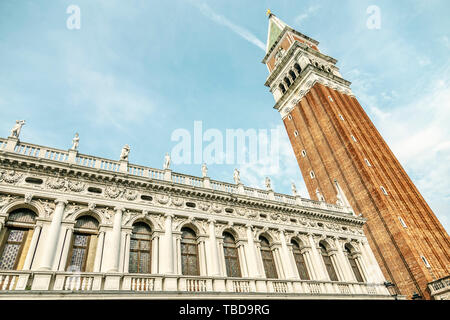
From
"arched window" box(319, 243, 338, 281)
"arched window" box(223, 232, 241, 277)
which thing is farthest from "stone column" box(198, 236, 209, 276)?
"arched window" box(319, 243, 338, 281)

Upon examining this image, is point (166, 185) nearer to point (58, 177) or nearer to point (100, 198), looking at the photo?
point (100, 198)

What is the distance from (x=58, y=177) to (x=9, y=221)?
2.84 meters

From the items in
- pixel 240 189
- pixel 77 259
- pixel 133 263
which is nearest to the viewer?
pixel 77 259

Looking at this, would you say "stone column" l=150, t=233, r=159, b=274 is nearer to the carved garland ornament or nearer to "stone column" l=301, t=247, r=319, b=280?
the carved garland ornament

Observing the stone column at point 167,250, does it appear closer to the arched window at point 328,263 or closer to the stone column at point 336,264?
the arched window at point 328,263

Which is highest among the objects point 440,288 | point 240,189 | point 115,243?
point 240,189

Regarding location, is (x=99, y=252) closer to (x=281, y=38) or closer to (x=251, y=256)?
(x=251, y=256)

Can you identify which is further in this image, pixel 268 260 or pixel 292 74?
pixel 292 74

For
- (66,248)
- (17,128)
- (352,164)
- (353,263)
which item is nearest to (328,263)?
(353,263)

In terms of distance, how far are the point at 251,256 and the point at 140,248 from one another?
6852 millimetres

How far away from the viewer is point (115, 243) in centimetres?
1413

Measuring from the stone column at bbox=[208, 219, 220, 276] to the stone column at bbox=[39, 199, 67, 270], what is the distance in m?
7.96

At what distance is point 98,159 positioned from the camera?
53.8 ft
